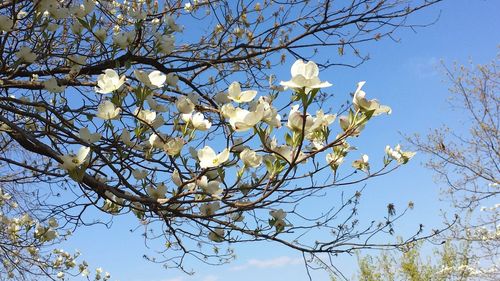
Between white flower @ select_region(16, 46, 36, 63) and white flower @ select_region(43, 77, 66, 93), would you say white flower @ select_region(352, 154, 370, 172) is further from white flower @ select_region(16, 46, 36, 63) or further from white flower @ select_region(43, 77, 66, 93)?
white flower @ select_region(16, 46, 36, 63)

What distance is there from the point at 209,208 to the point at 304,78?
0.61 metres

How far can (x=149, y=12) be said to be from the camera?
2818mm

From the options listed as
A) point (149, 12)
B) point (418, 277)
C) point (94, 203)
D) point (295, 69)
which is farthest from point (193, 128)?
point (418, 277)

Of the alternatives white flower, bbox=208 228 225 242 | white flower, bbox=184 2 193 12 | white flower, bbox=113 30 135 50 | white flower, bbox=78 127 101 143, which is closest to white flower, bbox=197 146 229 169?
white flower, bbox=78 127 101 143

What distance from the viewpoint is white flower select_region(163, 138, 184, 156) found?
50.4 inches

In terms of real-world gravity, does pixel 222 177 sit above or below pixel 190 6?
below

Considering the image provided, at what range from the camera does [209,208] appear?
143cm

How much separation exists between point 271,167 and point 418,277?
320 inches

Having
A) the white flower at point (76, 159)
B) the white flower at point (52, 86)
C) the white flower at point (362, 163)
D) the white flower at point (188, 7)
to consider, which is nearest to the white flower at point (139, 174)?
the white flower at point (76, 159)

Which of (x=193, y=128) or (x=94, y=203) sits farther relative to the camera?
A: (x=94, y=203)

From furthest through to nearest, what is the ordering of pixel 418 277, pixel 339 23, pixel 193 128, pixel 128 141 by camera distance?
pixel 418 277 < pixel 339 23 < pixel 128 141 < pixel 193 128

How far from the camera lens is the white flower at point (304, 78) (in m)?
0.98

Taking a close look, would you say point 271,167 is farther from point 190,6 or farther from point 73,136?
point 190,6

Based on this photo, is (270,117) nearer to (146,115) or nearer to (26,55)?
(146,115)
